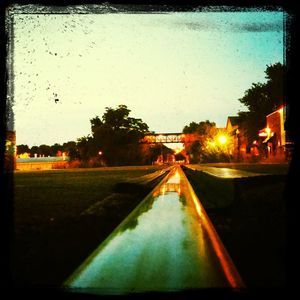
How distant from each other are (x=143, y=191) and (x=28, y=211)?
5.48 metres

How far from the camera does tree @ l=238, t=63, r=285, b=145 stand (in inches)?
2169

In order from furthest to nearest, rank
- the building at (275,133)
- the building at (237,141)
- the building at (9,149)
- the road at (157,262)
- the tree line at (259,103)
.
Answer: the tree line at (259,103), the building at (237,141), the building at (275,133), the building at (9,149), the road at (157,262)

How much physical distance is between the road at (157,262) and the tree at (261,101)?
52.4m

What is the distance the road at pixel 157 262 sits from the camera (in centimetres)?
308

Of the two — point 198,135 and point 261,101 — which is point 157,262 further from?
point 198,135

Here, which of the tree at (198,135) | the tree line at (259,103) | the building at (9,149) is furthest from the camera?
the tree at (198,135)

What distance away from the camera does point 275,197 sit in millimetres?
7668

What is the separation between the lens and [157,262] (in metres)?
3.76

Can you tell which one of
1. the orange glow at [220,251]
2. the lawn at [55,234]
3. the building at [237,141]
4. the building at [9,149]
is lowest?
the lawn at [55,234]

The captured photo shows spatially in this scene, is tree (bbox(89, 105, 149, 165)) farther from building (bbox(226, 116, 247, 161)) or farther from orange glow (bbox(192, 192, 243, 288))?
orange glow (bbox(192, 192, 243, 288))

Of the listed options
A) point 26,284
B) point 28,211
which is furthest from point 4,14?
point 28,211

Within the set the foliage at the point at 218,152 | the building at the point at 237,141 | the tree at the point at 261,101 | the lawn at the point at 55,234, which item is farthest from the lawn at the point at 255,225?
the tree at the point at 261,101

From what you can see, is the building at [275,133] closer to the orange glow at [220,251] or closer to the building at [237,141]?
the building at [237,141]

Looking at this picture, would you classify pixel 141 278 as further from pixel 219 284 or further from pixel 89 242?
pixel 89 242
